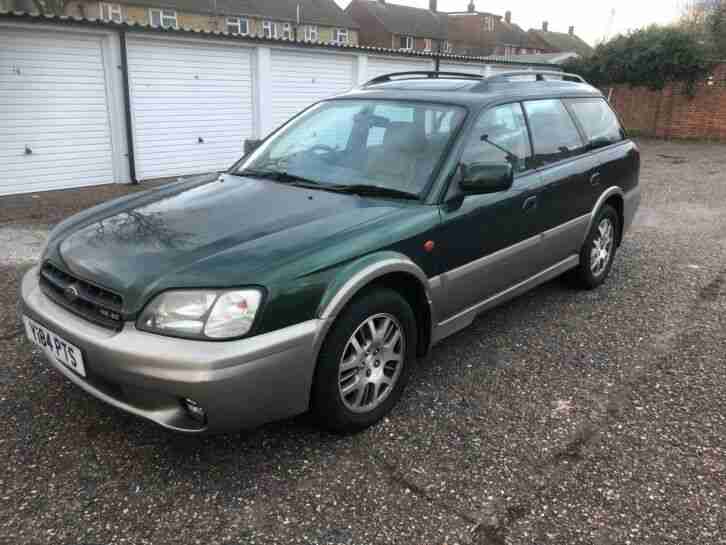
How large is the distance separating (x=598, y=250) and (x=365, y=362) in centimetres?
301

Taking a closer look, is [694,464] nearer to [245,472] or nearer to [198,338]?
[245,472]

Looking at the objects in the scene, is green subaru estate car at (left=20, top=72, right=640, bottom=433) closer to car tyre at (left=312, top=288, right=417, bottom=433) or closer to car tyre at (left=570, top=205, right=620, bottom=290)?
car tyre at (left=312, top=288, right=417, bottom=433)

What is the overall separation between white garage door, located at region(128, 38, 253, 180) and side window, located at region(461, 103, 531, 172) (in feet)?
28.9

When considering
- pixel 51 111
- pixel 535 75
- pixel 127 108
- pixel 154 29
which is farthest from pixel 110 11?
pixel 535 75

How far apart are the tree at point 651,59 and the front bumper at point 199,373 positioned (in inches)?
806

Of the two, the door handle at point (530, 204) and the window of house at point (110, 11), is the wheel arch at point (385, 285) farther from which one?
the window of house at point (110, 11)

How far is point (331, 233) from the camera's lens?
2.82 metres

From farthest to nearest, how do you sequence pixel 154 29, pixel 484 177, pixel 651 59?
pixel 651 59
pixel 154 29
pixel 484 177

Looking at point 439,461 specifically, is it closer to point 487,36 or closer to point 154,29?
point 154,29

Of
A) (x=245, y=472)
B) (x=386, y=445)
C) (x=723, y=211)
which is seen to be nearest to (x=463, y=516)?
(x=386, y=445)

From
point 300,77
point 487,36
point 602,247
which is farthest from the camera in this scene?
point 487,36

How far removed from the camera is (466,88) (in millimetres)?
3951

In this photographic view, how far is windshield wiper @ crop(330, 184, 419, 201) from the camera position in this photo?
3.27 m

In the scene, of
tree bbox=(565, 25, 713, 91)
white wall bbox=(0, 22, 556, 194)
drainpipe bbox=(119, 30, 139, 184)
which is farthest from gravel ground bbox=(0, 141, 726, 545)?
tree bbox=(565, 25, 713, 91)
